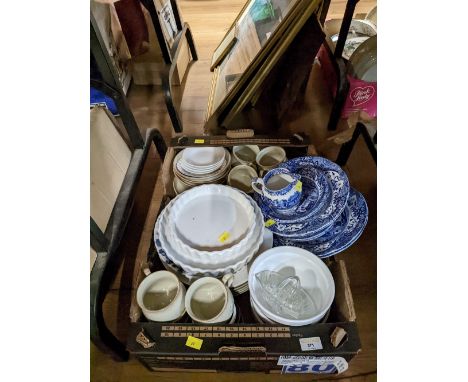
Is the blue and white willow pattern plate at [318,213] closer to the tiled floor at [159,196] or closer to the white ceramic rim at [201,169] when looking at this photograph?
the white ceramic rim at [201,169]

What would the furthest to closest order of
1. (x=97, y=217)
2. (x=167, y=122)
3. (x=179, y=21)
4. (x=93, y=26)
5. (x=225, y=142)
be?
(x=179, y=21) → (x=167, y=122) → (x=225, y=142) → (x=97, y=217) → (x=93, y=26)

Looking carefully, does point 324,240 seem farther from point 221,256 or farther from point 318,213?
point 221,256

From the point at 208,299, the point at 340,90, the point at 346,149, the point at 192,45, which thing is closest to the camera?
the point at 208,299

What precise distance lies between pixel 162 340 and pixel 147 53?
1.47 meters

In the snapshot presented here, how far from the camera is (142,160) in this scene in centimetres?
118

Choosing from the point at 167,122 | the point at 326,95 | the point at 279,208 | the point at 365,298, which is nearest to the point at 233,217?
the point at 279,208

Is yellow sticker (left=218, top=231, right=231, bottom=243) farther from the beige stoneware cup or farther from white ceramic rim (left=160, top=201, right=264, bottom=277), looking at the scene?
the beige stoneware cup

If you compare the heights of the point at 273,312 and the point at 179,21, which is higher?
the point at 179,21

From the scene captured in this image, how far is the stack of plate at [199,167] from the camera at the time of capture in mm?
1053

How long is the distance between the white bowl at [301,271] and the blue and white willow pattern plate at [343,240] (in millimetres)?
58

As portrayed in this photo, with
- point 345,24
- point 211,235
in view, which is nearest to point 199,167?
point 211,235

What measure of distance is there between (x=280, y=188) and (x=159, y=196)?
57 cm

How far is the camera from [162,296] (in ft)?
2.70

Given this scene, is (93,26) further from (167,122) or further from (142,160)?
(167,122)
